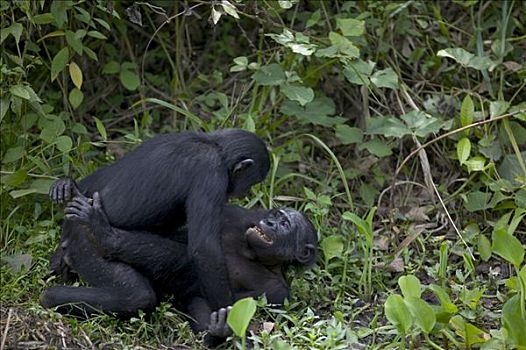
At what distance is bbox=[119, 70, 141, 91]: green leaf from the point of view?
7.41 metres

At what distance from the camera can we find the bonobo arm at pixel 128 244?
18.7 ft

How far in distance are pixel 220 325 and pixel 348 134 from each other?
7.25 feet

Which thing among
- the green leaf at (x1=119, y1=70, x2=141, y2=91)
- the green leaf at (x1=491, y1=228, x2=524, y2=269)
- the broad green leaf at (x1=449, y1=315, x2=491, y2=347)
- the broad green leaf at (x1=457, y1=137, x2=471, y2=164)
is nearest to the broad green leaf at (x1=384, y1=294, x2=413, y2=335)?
the broad green leaf at (x1=449, y1=315, x2=491, y2=347)

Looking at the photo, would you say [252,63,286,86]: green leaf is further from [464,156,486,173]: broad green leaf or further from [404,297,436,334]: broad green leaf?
[404,297,436,334]: broad green leaf

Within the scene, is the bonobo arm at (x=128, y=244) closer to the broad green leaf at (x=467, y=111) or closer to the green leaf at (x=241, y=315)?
the green leaf at (x=241, y=315)

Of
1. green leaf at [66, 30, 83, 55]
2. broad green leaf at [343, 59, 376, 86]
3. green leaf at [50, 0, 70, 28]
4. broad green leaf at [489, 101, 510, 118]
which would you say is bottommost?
broad green leaf at [489, 101, 510, 118]

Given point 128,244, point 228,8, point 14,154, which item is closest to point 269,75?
point 228,8

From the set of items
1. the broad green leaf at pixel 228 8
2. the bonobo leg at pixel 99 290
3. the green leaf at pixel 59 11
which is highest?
the broad green leaf at pixel 228 8

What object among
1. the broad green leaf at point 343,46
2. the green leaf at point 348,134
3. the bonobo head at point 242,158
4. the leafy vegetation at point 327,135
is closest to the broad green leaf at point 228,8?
the leafy vegetation at point 327,135

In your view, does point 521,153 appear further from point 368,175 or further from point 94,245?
point 94,245

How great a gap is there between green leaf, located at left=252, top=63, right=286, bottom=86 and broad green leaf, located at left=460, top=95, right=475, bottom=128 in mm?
1148

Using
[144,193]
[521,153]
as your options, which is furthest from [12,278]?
[521,153]

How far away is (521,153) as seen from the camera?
7016mm

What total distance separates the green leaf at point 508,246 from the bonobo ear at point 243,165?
143 centimetres
